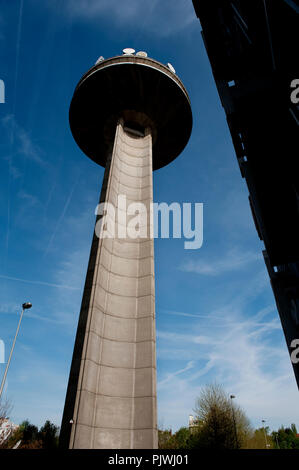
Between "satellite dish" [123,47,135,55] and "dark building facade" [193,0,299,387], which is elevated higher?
"satellite dish" [123,47,135,55]

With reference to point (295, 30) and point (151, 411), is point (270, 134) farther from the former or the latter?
point (151, 411)

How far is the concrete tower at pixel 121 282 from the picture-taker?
36.4 ft

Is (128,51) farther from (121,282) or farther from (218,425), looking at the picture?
(218,425)

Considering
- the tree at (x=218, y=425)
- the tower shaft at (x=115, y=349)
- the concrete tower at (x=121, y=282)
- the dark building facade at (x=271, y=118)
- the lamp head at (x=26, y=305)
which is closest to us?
the dark building facade at (x=271, y=118)

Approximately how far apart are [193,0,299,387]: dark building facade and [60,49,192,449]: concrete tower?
7.16 meters

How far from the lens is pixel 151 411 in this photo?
1150 cm

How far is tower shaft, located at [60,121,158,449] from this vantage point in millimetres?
10867

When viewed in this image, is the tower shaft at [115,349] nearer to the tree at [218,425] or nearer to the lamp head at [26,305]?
the lamp head at [26,305]

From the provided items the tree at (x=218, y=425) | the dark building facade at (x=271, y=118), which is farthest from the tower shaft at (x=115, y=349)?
the tree at (x=218, y=425)

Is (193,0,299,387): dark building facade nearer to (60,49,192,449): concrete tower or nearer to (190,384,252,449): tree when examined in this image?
(60,49,192,449): concrete tower

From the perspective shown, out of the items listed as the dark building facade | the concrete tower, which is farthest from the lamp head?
the dark building facade

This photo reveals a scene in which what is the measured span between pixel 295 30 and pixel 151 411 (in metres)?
13.0

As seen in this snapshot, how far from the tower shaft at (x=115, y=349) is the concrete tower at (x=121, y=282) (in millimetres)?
36
